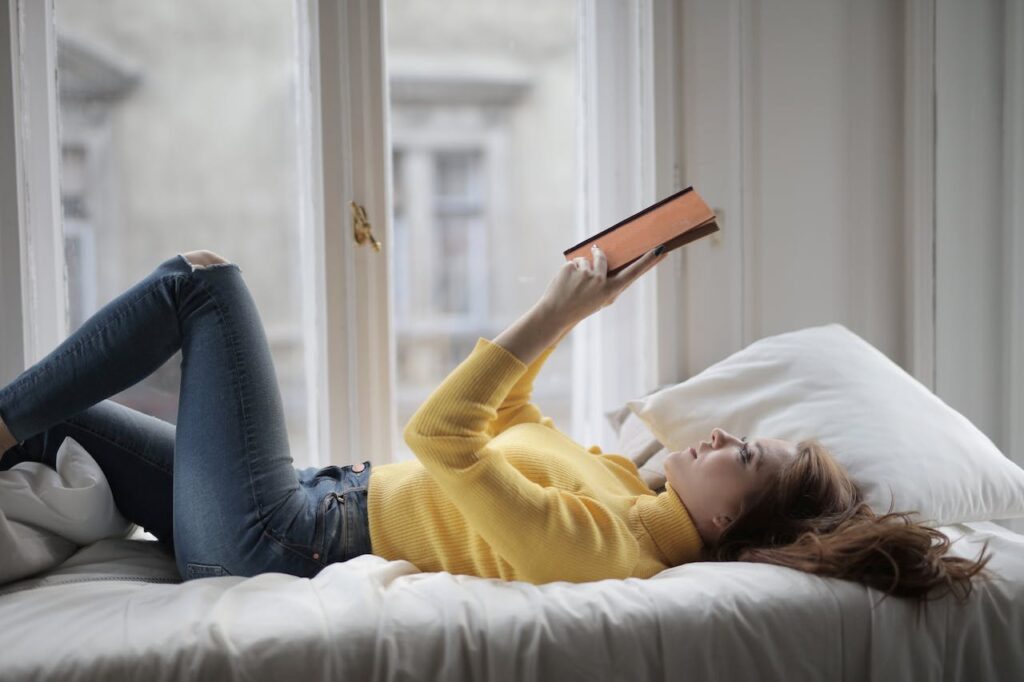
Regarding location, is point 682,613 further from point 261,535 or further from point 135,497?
point 135,497

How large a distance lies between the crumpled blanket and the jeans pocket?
0.18 meters

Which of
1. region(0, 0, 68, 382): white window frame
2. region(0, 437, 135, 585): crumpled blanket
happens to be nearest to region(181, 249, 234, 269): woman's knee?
region(0, 437, 135, 585): crumpled blanket

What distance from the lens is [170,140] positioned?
194 centimetres

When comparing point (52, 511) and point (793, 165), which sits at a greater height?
point (793, 165)

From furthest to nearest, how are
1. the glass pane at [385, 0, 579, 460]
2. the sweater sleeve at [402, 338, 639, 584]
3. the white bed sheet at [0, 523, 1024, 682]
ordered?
the glass pane at [385, 0, 579, 460] → the sweater sleeve at [402, 338, 639, 584] → the white bed sheet at [0, 523, 1024, 682]

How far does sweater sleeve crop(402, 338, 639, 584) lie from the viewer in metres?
1.11

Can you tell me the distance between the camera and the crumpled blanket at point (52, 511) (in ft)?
3.86

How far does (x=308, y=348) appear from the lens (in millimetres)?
2033

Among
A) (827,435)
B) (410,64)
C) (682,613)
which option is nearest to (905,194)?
(827,435)

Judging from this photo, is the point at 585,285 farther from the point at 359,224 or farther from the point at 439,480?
the point at 359,224

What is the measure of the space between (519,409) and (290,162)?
36.3 inches

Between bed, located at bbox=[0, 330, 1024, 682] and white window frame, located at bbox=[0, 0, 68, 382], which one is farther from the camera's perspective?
white window frame, located at bbox=[0, 0, 68, 382]

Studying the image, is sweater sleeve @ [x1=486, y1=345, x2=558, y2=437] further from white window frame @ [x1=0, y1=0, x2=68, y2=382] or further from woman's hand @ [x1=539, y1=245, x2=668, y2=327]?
white window frame @ [x1=0, y1=0, x2=68, y2=382]

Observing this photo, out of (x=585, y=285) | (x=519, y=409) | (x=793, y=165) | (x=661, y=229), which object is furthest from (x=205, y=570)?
(x=793, y=165)
